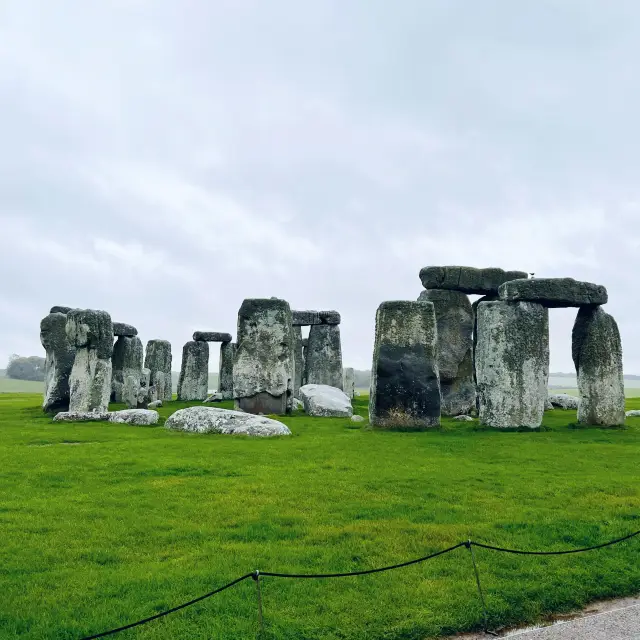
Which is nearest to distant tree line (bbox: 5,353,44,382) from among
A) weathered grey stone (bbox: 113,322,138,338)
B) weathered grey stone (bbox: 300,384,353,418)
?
weathered grey stone (bbox: 113,322,138,338)

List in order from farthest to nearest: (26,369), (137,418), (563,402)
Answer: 1. (26,369)
2. (563,402)
3. (137,418)

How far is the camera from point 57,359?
1789 cm

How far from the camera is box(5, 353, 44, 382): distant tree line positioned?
8869cm

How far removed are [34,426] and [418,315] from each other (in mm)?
9119

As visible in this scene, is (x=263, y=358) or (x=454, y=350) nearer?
(x=263, y=358)

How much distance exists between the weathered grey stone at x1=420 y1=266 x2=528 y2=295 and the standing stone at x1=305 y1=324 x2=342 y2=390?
8.02m

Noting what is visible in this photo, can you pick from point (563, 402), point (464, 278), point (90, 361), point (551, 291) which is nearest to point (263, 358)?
point (90, 361)

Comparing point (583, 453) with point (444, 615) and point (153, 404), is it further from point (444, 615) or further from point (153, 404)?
point (153, 404)

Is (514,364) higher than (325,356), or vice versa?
(325,356)

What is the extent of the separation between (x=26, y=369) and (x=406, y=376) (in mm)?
88225

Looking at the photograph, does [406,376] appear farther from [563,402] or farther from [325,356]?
[325,356]

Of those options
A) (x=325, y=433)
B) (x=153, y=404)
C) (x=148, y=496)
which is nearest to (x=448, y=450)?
(x=325, y=433)

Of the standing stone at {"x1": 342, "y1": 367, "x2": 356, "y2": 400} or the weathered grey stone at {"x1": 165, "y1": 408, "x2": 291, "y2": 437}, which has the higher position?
the standing stone at {"x1": 342, "y1": 367, "x2": 356, "y2": 400}

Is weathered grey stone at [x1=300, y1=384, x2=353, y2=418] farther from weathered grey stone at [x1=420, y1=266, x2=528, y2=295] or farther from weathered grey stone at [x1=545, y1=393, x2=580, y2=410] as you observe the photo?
weathered grey stone at [x1=545, y1=393, x2=580, y2=410]
